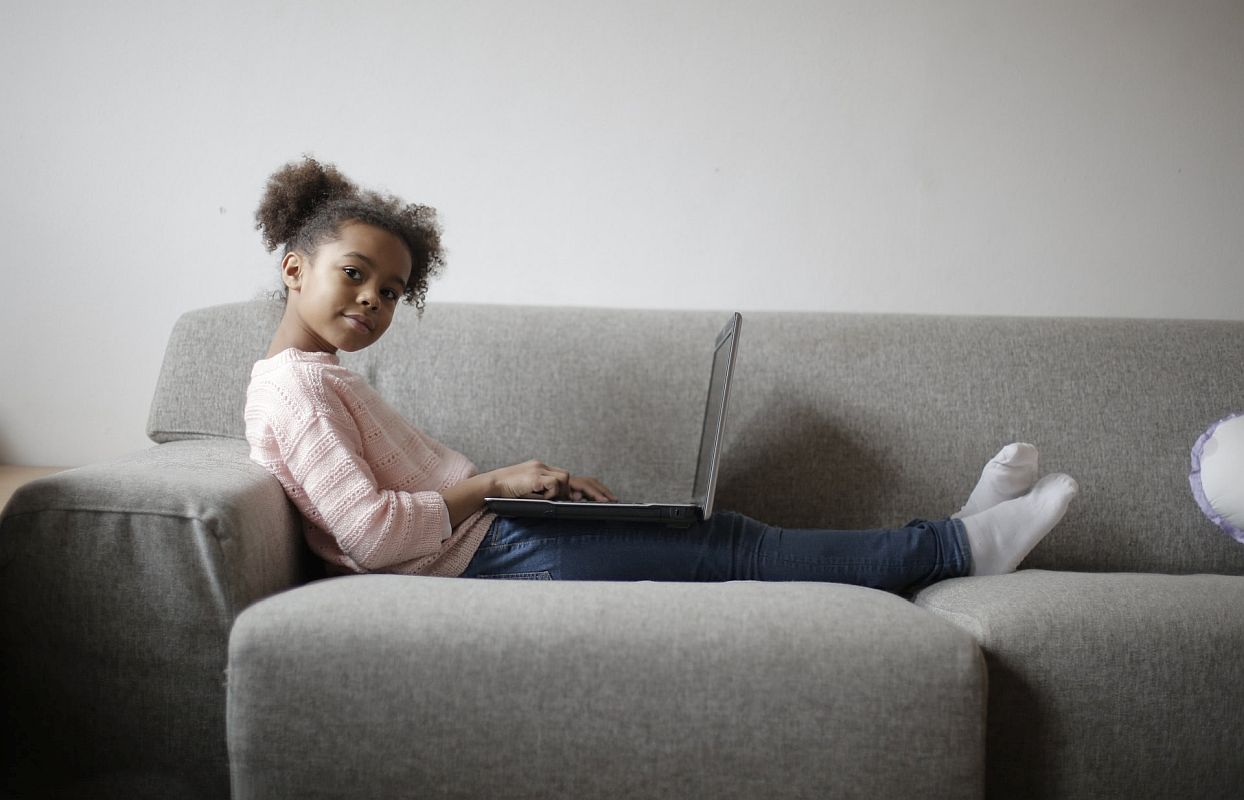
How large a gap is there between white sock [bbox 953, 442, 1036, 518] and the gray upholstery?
0.54m

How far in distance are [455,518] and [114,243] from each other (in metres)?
1.28

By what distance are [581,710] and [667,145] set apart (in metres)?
1.42

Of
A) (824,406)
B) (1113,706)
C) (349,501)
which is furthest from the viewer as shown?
(824,406)

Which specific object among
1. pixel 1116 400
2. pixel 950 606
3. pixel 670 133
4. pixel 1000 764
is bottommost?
pixel 1000 764

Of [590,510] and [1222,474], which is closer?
[590,510]

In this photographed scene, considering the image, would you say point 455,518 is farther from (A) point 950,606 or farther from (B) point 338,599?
(A) point 950,606

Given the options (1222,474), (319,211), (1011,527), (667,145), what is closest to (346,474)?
(319,211)

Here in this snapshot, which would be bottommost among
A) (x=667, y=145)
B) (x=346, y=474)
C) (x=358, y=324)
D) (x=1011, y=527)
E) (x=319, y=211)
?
(x=1011, y=527)

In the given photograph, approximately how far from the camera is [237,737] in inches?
39.3

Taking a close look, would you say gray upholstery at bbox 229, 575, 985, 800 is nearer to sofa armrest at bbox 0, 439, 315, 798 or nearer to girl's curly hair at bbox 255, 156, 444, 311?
sofa armrest at bbox 0, 439, 315, 798

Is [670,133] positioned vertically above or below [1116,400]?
above

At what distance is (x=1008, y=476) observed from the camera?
1502mm

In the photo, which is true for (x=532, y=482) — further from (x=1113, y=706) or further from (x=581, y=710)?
(x=1113, y=706)

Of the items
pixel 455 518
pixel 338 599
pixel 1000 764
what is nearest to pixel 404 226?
pixel 455 518
